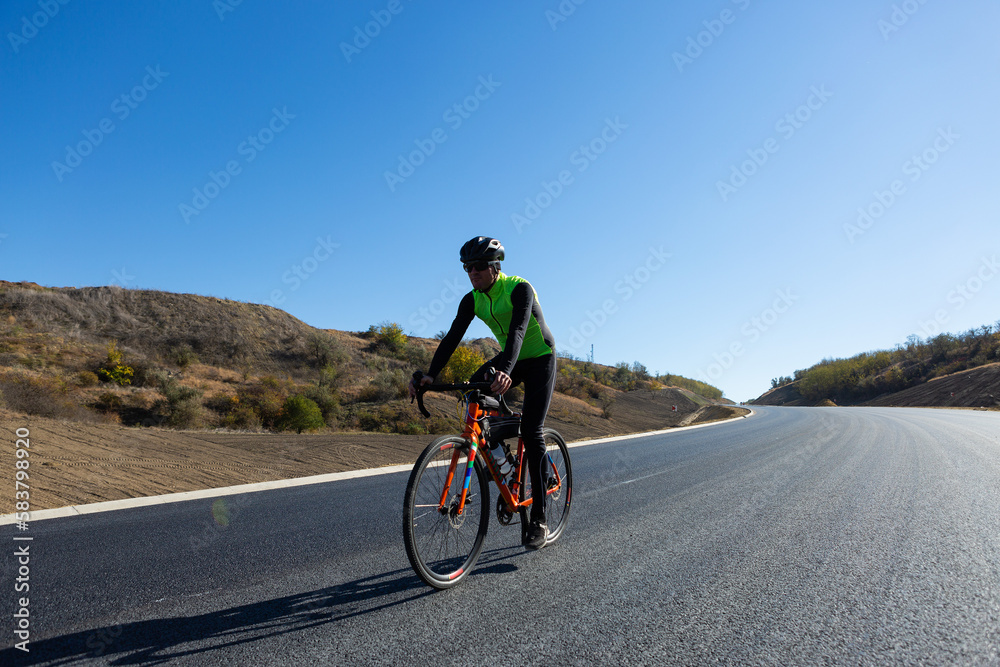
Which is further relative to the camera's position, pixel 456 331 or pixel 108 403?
pixel 108 403

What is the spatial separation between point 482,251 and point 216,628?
2550 mm

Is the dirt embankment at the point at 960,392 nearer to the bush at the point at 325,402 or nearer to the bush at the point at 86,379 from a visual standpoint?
the bush at the point at 325,402

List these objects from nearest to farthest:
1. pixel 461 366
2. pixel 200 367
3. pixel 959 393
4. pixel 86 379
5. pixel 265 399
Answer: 1. pixel 265 399
2. pixel 86 379
3. pixel 200 367
4. pixel 461 366
5. pixel 959 393

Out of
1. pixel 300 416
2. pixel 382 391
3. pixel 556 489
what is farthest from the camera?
pixel 382 391

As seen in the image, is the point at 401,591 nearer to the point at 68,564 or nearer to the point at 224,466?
the point at 68,564

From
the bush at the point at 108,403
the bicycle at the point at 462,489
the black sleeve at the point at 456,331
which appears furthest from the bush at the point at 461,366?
the bicycle at the point at 462,489

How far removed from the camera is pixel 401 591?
3090 millimetres

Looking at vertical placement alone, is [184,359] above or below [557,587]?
above

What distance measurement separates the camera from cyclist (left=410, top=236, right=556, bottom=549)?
352 cm

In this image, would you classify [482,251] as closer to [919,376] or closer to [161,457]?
[161,457]

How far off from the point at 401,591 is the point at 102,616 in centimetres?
153

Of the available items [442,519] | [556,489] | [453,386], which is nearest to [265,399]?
[556,489]

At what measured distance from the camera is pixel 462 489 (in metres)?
3.33

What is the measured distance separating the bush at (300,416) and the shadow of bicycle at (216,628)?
59.6 ft
